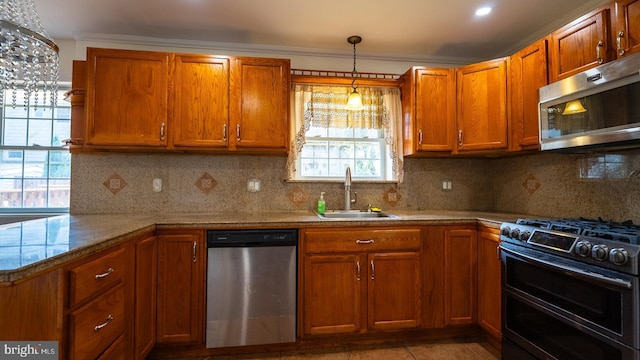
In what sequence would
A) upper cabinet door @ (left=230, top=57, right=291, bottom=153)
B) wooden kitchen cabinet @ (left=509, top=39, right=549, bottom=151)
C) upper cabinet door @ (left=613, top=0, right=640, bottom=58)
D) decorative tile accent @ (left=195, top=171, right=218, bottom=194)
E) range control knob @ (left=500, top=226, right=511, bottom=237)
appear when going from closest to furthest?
upper cabinet door @ (left=613, top=0, right=640, bottom=58)
range control knob @ (left=500, top=226, right=511, bottom=237)
wooden kitchen cabinet @ (left=509, top=39, right=549, bottom=151)
upper cabinet door @ (left=230, top=57, right=291, bottom=153)
decorative tile accent @ (left=195, top=171, right=218, bottom=194)

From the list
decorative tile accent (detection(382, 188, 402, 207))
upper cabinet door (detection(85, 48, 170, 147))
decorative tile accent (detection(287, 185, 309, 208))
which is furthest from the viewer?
decorative tile accent (detection(382, 188, 402, 207))

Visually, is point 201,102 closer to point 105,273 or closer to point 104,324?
point 105,273

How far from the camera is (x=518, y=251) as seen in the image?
6.04 feet

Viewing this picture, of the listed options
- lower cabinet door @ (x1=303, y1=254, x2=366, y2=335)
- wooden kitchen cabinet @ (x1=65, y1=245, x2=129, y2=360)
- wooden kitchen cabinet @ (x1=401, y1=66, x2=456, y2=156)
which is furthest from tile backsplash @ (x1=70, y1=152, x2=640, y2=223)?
wooden kitchen cabinet @ (x1=65, y1=245, x2=129, y2=360)

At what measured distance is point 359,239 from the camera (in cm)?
221

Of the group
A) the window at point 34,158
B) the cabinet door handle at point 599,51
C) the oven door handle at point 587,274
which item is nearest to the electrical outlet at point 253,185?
the window at point 34,158

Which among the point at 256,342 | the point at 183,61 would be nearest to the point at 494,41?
the point at 183,61

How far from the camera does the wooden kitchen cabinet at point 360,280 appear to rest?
2154mm

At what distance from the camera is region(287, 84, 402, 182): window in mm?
2760

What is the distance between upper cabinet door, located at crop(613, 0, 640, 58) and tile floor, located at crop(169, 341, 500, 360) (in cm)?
205

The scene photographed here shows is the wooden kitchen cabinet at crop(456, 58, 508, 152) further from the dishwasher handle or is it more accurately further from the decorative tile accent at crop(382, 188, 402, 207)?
the dishwasher handle

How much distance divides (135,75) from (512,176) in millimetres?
3329

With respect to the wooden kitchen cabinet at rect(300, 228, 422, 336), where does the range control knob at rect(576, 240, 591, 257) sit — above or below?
above

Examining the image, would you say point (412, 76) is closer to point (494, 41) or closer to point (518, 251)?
point (494, 41)
